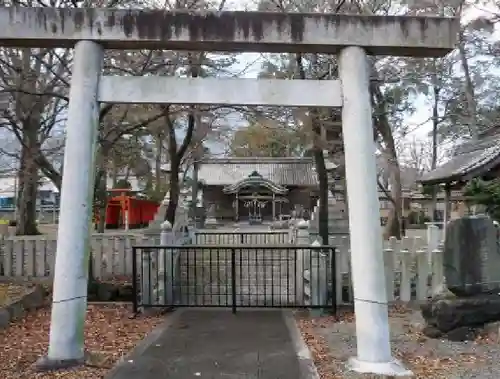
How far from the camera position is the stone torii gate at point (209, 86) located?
5.99m

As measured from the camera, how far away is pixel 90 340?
7.54 m

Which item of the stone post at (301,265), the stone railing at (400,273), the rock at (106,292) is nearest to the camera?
the stone railing at (400,273)

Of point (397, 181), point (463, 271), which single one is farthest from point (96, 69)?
point (397, 181)

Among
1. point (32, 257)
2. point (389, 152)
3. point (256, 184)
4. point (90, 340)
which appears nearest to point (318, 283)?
point (90, 340)

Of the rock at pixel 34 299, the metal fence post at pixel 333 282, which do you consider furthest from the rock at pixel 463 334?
the rock at pixel 34 299

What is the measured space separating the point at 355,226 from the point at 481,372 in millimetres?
2034

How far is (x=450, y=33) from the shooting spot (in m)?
6.24

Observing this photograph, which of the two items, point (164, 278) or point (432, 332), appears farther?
point (164, 278)

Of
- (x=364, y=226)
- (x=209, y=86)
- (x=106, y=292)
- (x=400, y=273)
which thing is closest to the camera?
(x=364, y=226)

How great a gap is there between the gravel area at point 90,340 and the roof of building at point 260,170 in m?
30.5

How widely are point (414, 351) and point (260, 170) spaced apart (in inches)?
1398

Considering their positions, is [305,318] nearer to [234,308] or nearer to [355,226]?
[234,308]

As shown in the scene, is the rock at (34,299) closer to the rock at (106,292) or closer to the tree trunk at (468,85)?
the rock at (106,292)

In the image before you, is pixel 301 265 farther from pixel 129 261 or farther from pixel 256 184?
pixel 256 184
